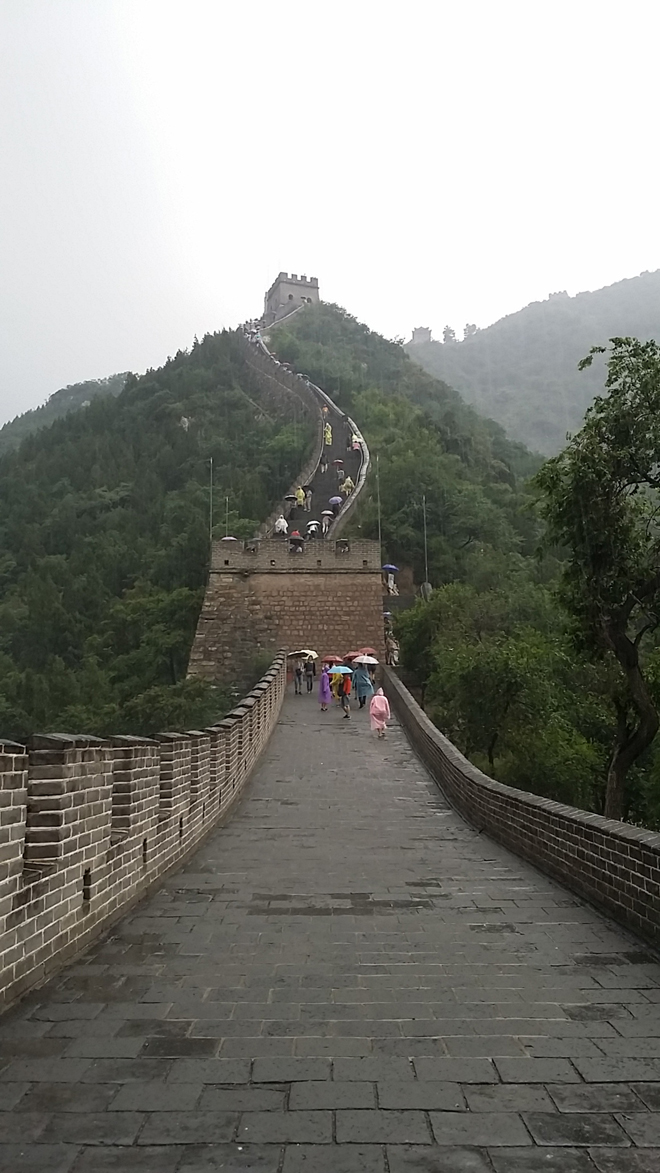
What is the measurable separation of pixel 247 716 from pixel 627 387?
7.15 meters

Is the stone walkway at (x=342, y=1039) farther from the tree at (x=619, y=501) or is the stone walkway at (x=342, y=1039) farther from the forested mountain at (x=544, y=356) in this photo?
the forested mountain at (x=544, y=356)

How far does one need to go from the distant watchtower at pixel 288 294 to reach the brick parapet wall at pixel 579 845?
89125 millimetres

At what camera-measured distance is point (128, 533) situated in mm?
47062

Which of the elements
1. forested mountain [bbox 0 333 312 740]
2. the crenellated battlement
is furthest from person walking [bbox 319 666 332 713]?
the crenellated battlement

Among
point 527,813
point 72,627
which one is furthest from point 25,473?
point 527,813

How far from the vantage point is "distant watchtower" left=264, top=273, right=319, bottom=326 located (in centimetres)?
9422

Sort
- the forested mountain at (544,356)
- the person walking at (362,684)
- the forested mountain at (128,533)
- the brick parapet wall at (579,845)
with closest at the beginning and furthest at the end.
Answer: the brick parapet wall at (579,845)
the person walking at (362,684)
the forested mountain at (128,533)
the forested mountain at (544,356)

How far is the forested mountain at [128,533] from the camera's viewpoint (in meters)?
31.3

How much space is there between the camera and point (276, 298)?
96.3 metres

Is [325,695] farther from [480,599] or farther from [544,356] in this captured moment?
[544,356]

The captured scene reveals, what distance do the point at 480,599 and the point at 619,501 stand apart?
1364 cm

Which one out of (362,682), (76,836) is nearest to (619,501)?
(362,682)

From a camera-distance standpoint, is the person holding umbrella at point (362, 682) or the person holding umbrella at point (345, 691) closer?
the person holding umbrella at point (345, 691)

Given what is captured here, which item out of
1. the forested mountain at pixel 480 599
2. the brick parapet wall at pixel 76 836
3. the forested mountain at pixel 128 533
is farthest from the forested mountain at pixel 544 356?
the brick parapet wall at pixel 76 836
